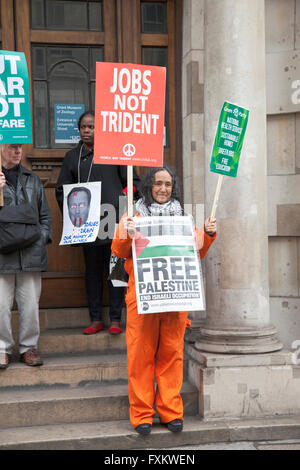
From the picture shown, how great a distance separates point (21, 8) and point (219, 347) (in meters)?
3.65

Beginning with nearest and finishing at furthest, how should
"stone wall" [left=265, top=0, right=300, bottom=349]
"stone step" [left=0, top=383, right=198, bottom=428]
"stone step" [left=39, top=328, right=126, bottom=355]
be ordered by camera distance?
"stone step" [left=0, top=383, right=198, bottom=428]
"stone step" [left=39, top=328, right=126, bottom=355]
"stone wall" [left=265, top=0, right=300, bottom=349]

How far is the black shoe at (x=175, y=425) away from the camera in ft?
13.0

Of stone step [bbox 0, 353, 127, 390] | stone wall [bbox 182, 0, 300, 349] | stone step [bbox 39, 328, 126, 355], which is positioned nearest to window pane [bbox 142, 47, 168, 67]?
stone wall [bbox 182, 0, 300, 349]

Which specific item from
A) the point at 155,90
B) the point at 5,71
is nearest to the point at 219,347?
the point at 155,90

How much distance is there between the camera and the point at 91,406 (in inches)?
168

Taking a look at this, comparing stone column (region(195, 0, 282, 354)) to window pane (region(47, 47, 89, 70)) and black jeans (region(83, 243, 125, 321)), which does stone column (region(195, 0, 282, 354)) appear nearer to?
black jeans (region(83, 243, 125, 321))

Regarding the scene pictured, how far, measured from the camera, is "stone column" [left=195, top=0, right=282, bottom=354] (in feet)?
14.7

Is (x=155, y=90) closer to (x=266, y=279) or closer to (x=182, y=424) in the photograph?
(x=266, y=279)

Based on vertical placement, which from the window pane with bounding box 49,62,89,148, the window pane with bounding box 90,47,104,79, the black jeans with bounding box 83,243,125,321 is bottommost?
the black jeans with bounding box 83,243,125,321

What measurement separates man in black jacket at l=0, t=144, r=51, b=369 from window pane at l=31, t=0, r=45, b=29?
64.7 inches

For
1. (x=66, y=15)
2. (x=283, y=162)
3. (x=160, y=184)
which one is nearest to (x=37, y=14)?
(x=66, y=15)

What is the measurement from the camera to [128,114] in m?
3.78
